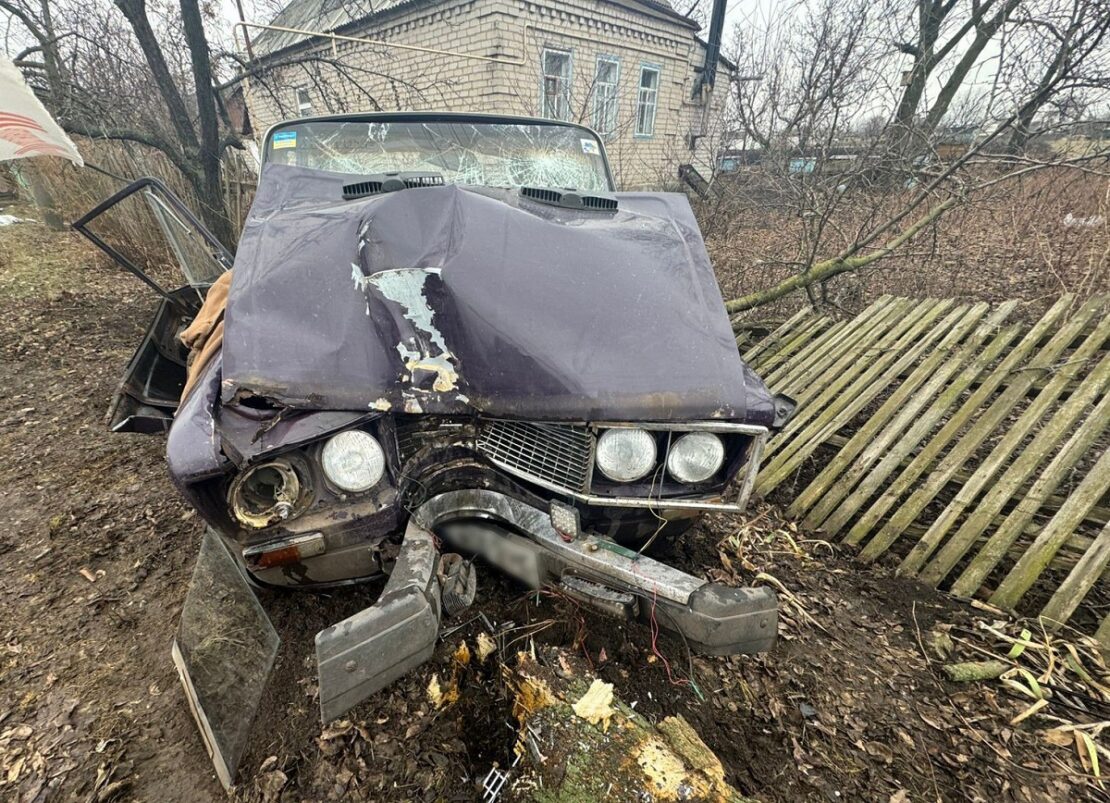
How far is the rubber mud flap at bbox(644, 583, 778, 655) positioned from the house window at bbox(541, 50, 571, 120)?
11.9 metres

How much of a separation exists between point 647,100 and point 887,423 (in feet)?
46.3

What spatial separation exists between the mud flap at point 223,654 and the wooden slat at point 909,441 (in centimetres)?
289

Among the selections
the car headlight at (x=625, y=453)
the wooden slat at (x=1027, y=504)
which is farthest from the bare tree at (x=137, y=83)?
the wooden slat at (x=1027, y=504)

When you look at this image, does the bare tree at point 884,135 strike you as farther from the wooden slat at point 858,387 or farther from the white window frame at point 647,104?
the white window frame at point 647,104

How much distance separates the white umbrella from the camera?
405 centimetres

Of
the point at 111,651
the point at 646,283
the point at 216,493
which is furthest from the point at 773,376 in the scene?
the point at 111,651

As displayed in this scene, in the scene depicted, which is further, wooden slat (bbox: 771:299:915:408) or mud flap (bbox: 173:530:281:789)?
wooden slat (bbox: 771:299:915:408)

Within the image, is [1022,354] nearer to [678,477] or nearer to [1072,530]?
[1072,530]

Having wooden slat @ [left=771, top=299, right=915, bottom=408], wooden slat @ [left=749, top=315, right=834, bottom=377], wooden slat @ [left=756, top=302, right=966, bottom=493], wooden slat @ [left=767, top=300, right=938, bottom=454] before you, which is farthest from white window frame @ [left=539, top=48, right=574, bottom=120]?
wooden slat @ [left=756, top=302, right=966, bottom=493]

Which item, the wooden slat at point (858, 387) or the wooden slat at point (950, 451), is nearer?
the wooden slat at point (950, 451)

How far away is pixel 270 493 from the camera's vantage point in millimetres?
1716

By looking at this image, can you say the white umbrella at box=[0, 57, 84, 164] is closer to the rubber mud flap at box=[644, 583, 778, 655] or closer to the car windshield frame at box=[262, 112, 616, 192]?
the car windshield frame at box=[262, 112, 616, 192]

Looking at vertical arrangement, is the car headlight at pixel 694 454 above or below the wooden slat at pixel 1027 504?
above

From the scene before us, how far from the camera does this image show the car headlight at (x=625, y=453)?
1.80 metres
